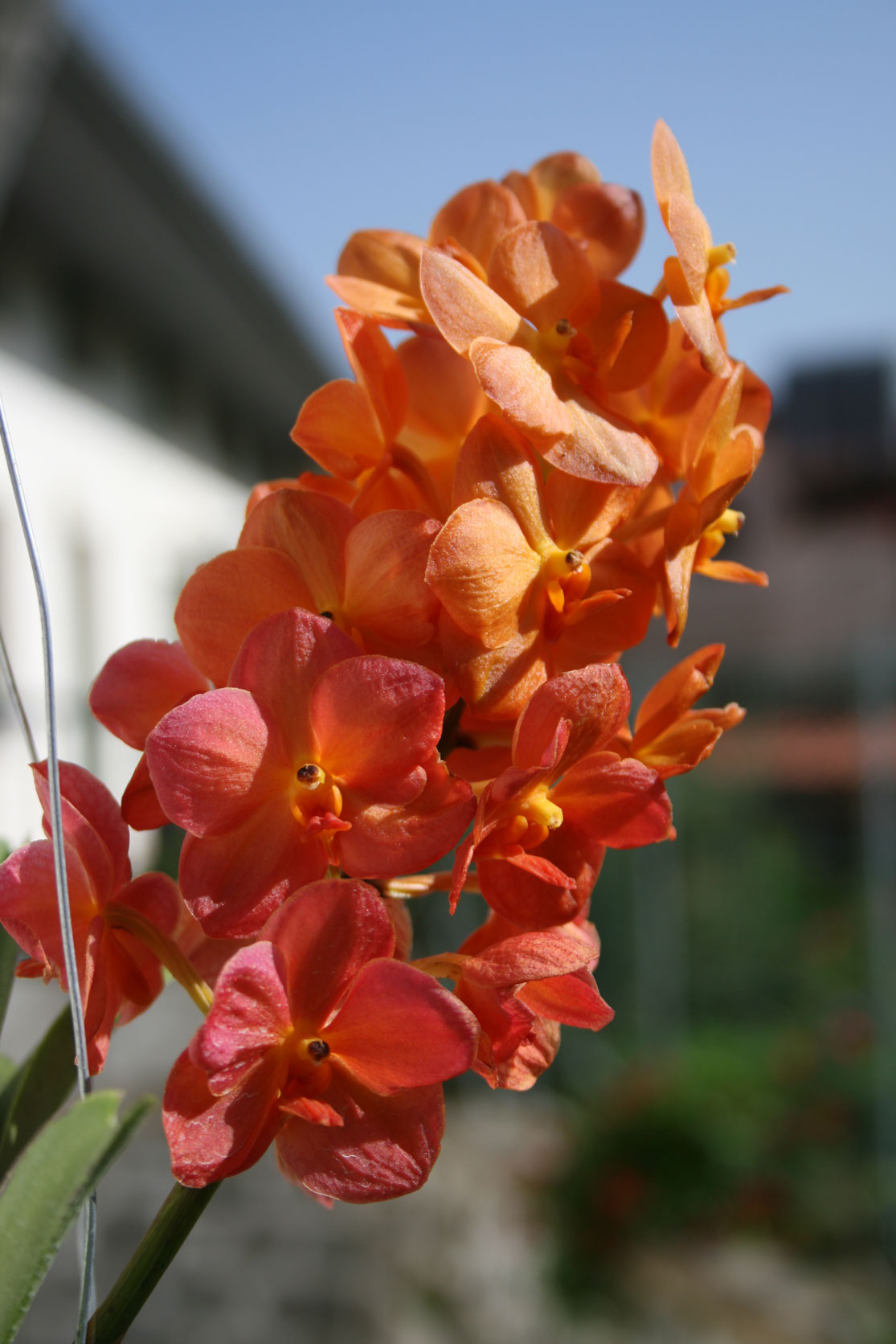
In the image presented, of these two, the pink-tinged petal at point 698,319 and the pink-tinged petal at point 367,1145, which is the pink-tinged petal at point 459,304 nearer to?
the pink-tinged petal at point 698,319

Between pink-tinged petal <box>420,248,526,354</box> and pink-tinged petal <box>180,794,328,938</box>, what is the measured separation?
17cm

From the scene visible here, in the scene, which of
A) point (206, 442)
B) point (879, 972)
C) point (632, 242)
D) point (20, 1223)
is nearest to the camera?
point (20, 1223)

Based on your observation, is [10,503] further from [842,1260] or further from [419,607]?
[419,607]

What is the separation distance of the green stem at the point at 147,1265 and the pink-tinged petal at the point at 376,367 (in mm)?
270

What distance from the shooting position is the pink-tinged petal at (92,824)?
0.36 metres

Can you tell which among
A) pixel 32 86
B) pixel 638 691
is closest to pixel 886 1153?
pixel 638 691

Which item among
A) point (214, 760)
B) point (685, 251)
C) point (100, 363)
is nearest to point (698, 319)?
point (685, 251)

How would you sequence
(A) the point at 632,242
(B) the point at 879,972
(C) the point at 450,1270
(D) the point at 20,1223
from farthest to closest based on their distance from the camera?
(B) the point at 879,972 < (C) the point at 450,1270 < (A) the point at 632,242 < (D) the point at 20,1223

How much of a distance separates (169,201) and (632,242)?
4265 mm

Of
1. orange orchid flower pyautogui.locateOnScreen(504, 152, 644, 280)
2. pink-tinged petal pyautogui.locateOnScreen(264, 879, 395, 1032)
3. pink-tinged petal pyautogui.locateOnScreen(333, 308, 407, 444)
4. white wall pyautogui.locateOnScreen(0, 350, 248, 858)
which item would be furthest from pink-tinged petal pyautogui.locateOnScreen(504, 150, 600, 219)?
white wall pyautogui.locateOnScreen(0, 350, 248, 858)

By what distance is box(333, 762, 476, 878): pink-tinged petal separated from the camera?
343 millimetres

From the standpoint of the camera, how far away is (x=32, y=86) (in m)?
3.02

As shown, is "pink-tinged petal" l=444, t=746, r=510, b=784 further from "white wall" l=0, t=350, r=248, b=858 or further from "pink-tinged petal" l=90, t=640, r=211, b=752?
"white wall" l=0, t=350, r=248, b=858

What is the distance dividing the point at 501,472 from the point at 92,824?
186 mm
